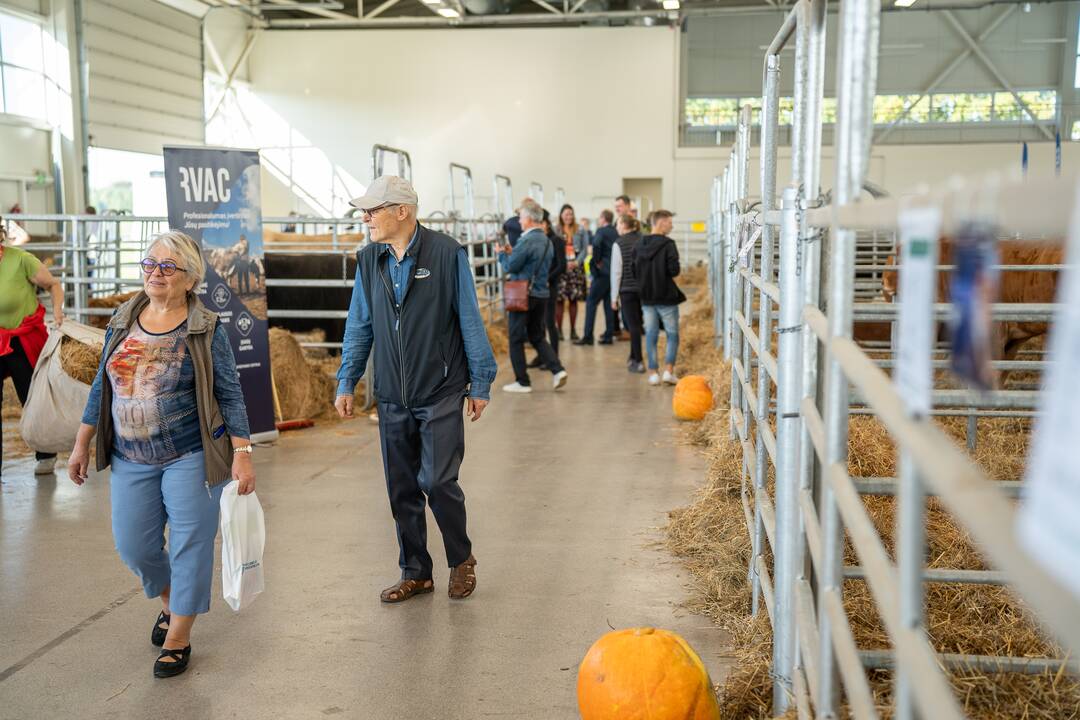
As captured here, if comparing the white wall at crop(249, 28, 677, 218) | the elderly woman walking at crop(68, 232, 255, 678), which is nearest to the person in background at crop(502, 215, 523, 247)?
the elderly woman walking at crop(68, 232, 255, 678)

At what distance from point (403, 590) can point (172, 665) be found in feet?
3.31

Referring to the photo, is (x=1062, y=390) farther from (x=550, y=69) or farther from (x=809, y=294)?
(x=550, y=69)

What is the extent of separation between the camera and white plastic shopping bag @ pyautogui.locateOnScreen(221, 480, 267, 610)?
365cm

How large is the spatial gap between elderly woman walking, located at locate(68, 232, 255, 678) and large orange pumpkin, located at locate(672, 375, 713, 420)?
4.98 m

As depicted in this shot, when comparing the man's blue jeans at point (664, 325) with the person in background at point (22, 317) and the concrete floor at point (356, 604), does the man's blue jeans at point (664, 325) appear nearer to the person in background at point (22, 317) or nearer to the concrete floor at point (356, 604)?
the concrete floor at point (356, 604)

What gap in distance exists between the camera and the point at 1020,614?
316cm

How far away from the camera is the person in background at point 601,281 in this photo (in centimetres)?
1322

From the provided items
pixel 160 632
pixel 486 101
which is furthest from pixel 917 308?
pixel 486 101

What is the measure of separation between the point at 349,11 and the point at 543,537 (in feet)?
86.6

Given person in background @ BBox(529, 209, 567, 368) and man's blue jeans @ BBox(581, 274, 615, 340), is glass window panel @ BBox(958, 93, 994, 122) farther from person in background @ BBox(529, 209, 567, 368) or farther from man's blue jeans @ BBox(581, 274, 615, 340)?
person in background @ BBox(529, 209, 567, 368)

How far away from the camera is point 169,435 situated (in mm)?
3623

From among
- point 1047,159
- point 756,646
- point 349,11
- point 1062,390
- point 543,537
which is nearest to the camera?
point 1062,390

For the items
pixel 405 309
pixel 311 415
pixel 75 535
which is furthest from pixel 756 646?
pixel 311 415

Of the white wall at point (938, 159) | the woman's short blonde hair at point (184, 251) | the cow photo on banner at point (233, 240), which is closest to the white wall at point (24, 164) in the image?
the cow photo on banner at point (233, 240)
